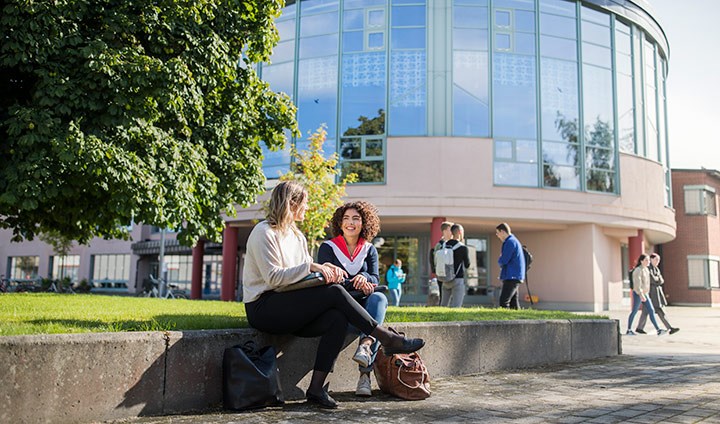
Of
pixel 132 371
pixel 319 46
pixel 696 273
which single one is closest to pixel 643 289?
pixel 132 371

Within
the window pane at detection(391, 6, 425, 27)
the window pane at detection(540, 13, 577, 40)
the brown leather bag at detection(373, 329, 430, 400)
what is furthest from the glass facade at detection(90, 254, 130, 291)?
the brown leather bag at detection(373, 329, 430, 400)

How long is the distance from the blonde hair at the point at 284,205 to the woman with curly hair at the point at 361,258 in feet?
1.89

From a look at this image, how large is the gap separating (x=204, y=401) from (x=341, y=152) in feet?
61.4

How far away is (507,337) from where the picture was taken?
24.1ft

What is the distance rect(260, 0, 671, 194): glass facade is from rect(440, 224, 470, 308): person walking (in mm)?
11535

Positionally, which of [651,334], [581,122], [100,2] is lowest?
[651,334]

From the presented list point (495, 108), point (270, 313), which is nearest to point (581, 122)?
point (495, 108)

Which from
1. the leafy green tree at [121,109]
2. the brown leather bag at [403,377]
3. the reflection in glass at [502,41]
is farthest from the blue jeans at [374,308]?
the reflection in glass at [502,41]

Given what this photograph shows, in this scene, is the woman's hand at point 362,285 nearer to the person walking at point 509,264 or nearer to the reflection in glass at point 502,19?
the person walking at point 509,264

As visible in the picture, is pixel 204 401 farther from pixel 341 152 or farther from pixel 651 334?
pixel 341 152

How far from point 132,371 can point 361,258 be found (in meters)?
2.12

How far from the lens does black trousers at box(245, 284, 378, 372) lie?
4.74 m

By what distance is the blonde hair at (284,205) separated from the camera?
4.91 metres

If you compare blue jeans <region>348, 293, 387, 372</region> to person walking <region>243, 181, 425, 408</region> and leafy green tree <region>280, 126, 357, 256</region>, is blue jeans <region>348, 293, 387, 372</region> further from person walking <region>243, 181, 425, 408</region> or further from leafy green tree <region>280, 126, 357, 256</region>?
leafy green tree <region>280, 126, 357, 256</region>
